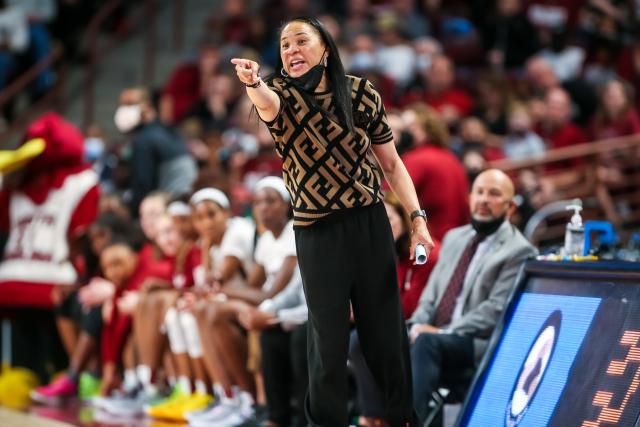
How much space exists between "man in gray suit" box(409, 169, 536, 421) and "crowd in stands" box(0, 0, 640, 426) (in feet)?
0.05

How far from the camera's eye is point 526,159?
31.4 feet

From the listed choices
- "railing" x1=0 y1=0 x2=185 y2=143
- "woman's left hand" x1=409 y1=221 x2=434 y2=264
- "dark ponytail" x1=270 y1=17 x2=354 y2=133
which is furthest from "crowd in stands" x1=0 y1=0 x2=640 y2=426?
"dark ponytail" x1=270 y1=17 x2=354 y2=133

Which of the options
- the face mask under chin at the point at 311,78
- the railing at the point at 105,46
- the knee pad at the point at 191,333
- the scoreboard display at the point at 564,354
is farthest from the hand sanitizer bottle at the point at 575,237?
the railing at the point at 105,46

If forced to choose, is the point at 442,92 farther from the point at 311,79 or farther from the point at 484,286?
the point at 311,79

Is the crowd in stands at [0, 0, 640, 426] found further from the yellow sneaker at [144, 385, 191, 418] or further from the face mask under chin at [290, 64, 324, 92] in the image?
the face mask under chin at [290, 64, 324, 92]

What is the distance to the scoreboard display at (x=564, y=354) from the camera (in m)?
4.64

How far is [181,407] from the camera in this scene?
7074 millimetres

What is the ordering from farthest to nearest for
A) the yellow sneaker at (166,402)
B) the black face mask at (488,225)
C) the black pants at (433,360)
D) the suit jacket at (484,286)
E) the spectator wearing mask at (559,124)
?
1. the spectator wearing mask at (559,124)
2. the yellow sneaker at (166,402)
3. the black face mask at (488,225)
4. the suit jacket at (484,286)
5. the black pants at (433,360)

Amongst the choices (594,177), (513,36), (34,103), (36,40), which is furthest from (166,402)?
(36,40)

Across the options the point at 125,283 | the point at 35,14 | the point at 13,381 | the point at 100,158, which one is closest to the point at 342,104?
the point at 125,283

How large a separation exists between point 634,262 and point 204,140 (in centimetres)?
707

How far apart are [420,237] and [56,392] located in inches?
178

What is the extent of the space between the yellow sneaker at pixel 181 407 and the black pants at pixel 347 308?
2.52 m

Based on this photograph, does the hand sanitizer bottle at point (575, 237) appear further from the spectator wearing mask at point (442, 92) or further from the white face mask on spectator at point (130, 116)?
the spectator wearing mask at point (442, 92)
